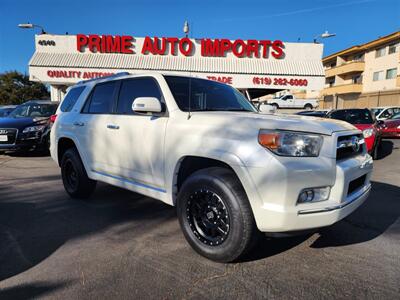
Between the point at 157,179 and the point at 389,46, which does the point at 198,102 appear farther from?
the point at 389,46

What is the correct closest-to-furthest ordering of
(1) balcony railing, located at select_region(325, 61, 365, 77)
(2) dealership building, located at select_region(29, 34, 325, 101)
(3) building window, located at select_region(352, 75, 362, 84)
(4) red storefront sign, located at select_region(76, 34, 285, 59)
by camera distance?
(2) dealership building, located at select_region(29, 34, 325, 101), (4) red storefront sign, located at select_region(76, 34, 285, 59), (1) balcony railing, located at select_region(325, 61, 365, 77), (3) building window, located at select_region(352, 75, 362, 84)

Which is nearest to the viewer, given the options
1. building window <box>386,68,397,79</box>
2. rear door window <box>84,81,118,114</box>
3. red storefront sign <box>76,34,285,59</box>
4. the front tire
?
the front tire

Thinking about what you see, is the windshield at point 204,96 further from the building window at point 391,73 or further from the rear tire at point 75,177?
the building window at point 391,73

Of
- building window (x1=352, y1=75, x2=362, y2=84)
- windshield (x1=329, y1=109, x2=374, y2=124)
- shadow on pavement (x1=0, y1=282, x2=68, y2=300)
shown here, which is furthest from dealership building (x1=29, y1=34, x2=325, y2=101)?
building window (x1=352, y1=75, x2=362, y2=84)

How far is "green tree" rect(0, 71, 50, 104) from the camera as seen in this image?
43.4 metres

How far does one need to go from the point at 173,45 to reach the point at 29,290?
19.4 metres

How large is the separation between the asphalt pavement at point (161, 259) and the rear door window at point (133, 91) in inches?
57.7

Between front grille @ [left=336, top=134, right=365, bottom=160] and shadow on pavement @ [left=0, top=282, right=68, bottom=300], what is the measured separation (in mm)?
2628

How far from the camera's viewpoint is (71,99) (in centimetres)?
499

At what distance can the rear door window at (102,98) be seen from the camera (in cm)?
407

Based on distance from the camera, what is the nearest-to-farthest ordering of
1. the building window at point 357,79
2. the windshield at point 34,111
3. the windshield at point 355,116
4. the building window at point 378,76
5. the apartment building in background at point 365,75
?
the windshield at point 355,116 < the windshield at point 34,111 < the apartment building in background at point 365,75 < the building window at point 378,76 < the building window at point 357,79

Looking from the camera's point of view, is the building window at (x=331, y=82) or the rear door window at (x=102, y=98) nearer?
the rear door window at (x=102, y=98)

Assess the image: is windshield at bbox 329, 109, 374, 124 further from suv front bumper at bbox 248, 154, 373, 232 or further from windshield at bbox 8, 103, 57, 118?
windshield at bbox 8, 103, 57, 118

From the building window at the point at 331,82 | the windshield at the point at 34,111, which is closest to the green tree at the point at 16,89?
the windshield at the point at 34,111
